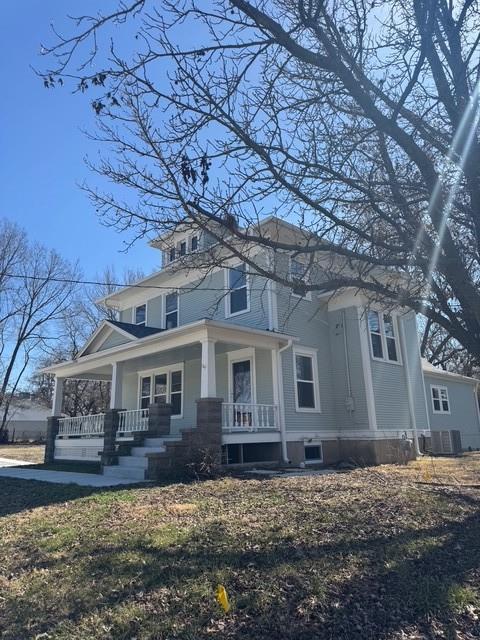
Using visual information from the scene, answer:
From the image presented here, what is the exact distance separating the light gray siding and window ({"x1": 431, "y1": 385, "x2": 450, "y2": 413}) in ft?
0.58

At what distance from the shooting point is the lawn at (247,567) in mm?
3332

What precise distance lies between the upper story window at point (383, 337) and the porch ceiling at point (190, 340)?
3.40 meters

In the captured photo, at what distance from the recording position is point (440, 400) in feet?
71.6

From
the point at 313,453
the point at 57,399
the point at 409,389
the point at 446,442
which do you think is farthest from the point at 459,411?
the point at 57,399

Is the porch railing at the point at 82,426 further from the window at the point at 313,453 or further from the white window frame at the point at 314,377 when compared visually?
the window at the point at 313,453

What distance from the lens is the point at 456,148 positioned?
5902 mm

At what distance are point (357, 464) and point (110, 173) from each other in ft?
34.8

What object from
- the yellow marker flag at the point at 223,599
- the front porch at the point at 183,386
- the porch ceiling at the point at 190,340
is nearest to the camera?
the yellow marker flag at the point at 223,599

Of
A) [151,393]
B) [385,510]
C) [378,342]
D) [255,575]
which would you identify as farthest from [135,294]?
[255,575]

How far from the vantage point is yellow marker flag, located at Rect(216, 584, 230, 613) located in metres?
3.49

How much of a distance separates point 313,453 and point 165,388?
5437 mm

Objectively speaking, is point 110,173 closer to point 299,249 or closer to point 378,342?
point 299,249

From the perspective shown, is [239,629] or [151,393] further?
[151,393]

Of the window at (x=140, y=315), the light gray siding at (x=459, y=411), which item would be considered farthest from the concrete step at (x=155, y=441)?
the light gray siding at (x=459, y=411)
